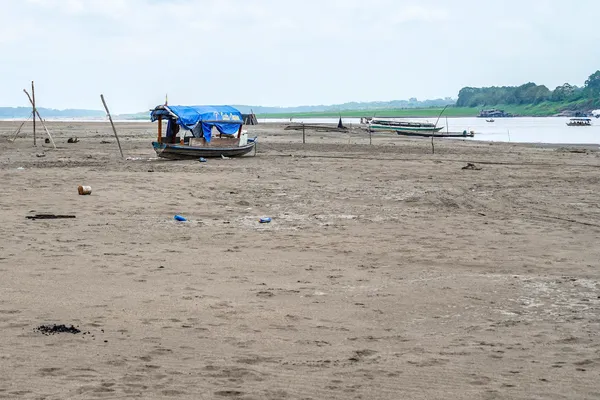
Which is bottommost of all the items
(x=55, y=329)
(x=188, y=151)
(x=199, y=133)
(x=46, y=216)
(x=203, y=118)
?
(x=55, y=329)

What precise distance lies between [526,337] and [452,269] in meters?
2.98

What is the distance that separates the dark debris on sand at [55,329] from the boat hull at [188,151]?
69.0ft

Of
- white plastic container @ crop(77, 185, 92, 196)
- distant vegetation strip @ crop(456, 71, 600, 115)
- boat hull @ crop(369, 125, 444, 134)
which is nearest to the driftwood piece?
white plastic container @ crop(77, 185, 92, 196)

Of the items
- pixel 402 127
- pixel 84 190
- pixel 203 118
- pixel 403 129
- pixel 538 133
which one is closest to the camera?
pixel 84 190

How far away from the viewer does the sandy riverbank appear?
5.30 metres

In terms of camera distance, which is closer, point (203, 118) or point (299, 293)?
point (299, 293)

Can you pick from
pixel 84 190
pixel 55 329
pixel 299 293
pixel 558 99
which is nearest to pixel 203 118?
pixel 84 190

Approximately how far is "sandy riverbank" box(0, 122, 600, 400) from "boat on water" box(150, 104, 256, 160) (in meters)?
9.88

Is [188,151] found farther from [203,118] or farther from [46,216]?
[46,216]

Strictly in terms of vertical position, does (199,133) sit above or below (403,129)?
above

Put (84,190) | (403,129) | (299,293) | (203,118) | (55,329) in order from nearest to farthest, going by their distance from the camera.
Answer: (55,329) < (299,293) < (84,190) < (203,118) < (403,129)

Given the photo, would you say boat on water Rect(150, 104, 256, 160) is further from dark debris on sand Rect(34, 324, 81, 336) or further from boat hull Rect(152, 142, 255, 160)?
dark debris on sand Rect(34, 324, 81, 336)

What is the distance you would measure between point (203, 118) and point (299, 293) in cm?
2073

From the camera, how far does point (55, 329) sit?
6.35 metres
